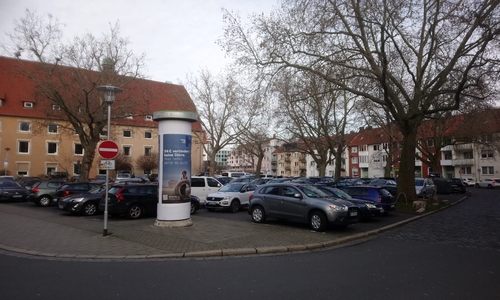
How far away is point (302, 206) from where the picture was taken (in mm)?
12281

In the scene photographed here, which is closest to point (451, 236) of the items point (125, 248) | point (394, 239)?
point (394, 239)

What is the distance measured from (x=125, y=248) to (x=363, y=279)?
6.02m

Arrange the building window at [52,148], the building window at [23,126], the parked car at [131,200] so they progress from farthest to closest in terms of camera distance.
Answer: the building window at [52,148] → the building window at [23,126] → the parked car at [131,200]

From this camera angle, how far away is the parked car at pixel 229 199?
18031 mm

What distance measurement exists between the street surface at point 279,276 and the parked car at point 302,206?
2.11 m

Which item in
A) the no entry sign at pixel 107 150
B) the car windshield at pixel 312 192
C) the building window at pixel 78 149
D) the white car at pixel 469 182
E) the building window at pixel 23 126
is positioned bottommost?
the white car at pixel 469 182

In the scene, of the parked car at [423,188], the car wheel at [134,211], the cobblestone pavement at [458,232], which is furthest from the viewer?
the parked car at [423,188]

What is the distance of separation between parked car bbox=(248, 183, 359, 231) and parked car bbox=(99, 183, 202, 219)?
15.8 feet

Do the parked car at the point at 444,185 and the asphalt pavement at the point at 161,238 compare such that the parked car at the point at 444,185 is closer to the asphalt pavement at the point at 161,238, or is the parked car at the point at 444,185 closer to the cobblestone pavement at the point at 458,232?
the cobblestone pavement at the point at 458,232

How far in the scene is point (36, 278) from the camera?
642 cm

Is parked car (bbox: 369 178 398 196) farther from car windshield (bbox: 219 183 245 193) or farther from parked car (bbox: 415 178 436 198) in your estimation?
car windshield (bbox: 219 183 245 193)

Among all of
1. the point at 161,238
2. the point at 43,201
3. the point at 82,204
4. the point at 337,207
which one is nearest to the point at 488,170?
the point at 337,207

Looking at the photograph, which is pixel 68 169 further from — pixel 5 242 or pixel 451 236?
pixel 451 236

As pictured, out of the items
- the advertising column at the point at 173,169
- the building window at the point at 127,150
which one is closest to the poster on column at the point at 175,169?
the advertising column at the point at 173,169
